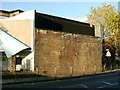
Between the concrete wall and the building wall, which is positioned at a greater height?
the building wall

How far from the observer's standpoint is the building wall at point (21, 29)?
3666cm

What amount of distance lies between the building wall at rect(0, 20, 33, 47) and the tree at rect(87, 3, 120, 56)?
2118 centimetres

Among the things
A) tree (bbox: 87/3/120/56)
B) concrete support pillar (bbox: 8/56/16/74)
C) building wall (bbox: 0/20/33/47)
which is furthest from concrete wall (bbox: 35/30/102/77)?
tree (bbox: 87/3/120/56)

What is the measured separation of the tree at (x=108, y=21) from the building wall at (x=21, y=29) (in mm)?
21179

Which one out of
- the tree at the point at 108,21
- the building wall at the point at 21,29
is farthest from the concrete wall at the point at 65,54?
the tree at the point at 108,21

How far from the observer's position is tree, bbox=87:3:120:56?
176 ft

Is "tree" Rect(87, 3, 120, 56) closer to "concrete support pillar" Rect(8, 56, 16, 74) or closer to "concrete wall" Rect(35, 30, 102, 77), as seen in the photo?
"concrete wall" Rect(35, 30, 102, 77)

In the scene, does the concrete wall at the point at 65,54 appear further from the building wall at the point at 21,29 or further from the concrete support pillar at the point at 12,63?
the concrete support pillar at the point at 12,63

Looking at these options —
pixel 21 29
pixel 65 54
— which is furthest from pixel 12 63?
pixel 65 54

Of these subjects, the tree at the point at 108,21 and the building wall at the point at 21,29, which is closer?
the building wall at the point at 21,29

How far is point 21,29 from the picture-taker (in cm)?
3681

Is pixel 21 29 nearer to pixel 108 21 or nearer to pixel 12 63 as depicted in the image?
pixel 12 63

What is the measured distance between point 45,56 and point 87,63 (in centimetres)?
982

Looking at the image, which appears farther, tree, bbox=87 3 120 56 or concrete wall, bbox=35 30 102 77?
tree, bbox=87 3 120 56
